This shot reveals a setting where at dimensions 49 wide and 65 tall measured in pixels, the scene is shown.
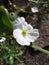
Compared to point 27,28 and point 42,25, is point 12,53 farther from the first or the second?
point 42,25

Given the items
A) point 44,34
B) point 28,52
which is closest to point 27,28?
point 28,52

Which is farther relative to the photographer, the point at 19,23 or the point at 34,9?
the point at 34,9

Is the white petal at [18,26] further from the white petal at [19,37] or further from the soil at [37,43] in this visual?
the soil at [37,43]

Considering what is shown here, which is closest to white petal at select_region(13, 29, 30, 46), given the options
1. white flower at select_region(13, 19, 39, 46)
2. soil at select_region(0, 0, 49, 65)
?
white flower at select_region(13, 19, 39, 46)

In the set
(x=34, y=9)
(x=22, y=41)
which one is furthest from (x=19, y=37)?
(x=34, y=9)

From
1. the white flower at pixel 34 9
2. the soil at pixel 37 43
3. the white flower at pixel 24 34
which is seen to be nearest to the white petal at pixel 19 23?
the white flower at pixel 24 34

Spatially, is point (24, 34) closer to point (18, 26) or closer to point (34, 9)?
point (18, 26)

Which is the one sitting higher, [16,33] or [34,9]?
[16,33]

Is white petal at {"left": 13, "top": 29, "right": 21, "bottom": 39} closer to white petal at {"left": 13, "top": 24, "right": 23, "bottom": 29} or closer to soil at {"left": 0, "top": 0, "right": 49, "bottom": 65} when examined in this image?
white petal at {"left": 13, "top": 24, "right": 23, "bottom": 29}
